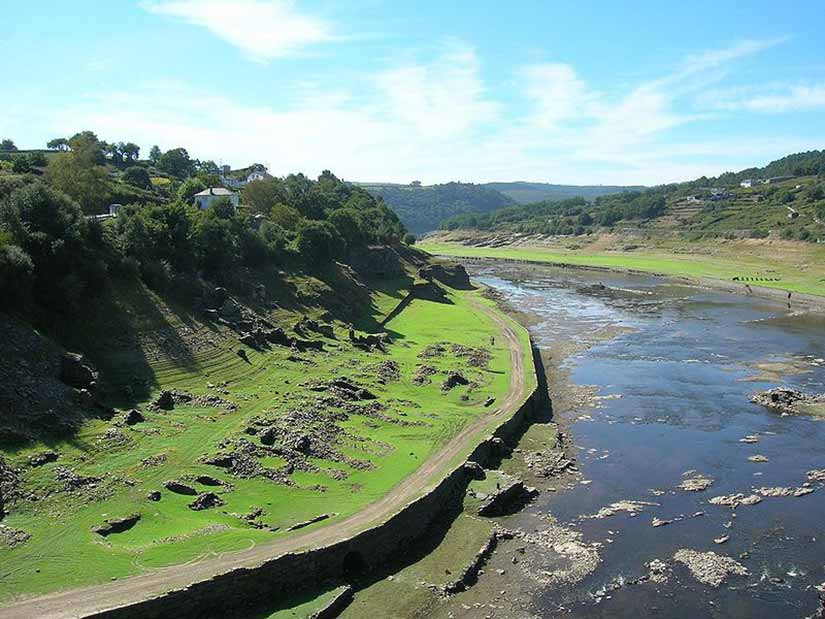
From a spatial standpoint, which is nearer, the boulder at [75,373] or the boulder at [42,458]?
the boulder at [42,458]

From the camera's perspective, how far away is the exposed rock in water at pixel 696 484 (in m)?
41.2

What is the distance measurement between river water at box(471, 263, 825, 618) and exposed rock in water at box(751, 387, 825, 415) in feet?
3.29

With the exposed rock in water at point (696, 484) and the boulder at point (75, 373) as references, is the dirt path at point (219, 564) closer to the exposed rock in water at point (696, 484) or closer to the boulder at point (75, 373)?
the exposed rock in water at point (696, 484)

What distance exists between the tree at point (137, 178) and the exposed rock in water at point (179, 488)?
77.8 metres

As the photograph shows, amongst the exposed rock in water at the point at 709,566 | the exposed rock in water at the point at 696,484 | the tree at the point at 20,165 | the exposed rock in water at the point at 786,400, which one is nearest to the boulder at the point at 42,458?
the exposed rock in water at the point at 709,566

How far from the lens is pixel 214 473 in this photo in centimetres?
3572

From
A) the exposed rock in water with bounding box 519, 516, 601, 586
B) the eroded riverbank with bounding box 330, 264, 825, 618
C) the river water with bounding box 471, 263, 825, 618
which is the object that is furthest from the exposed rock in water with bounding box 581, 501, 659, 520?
the exposed rock in water with bounding box 519, 516, 601, 586

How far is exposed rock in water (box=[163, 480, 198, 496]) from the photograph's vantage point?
110 feet

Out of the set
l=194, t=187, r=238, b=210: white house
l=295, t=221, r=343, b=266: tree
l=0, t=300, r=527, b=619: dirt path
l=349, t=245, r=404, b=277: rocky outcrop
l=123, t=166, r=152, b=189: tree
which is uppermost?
l=123, t=166, r=152, b=189: tree

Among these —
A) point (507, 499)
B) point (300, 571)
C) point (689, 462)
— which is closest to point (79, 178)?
point (507, 499)

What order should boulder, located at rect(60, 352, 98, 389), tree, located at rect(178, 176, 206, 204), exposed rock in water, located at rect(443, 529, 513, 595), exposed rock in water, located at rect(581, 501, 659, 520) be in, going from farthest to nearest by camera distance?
tree, located at rect(178, 176, 206, 204) → boulder, located at rect(60, 352, 98, 389) → exposed rock in water, located at rect(581, 501, 659, 520) → exposed rock in water, located at rect(443, 529, 513, 595)

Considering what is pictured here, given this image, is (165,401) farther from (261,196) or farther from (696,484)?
(261,196)

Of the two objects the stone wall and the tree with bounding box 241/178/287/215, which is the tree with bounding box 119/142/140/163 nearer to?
the tree with bounding box 241/178/287/215

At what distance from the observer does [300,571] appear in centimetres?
2902
